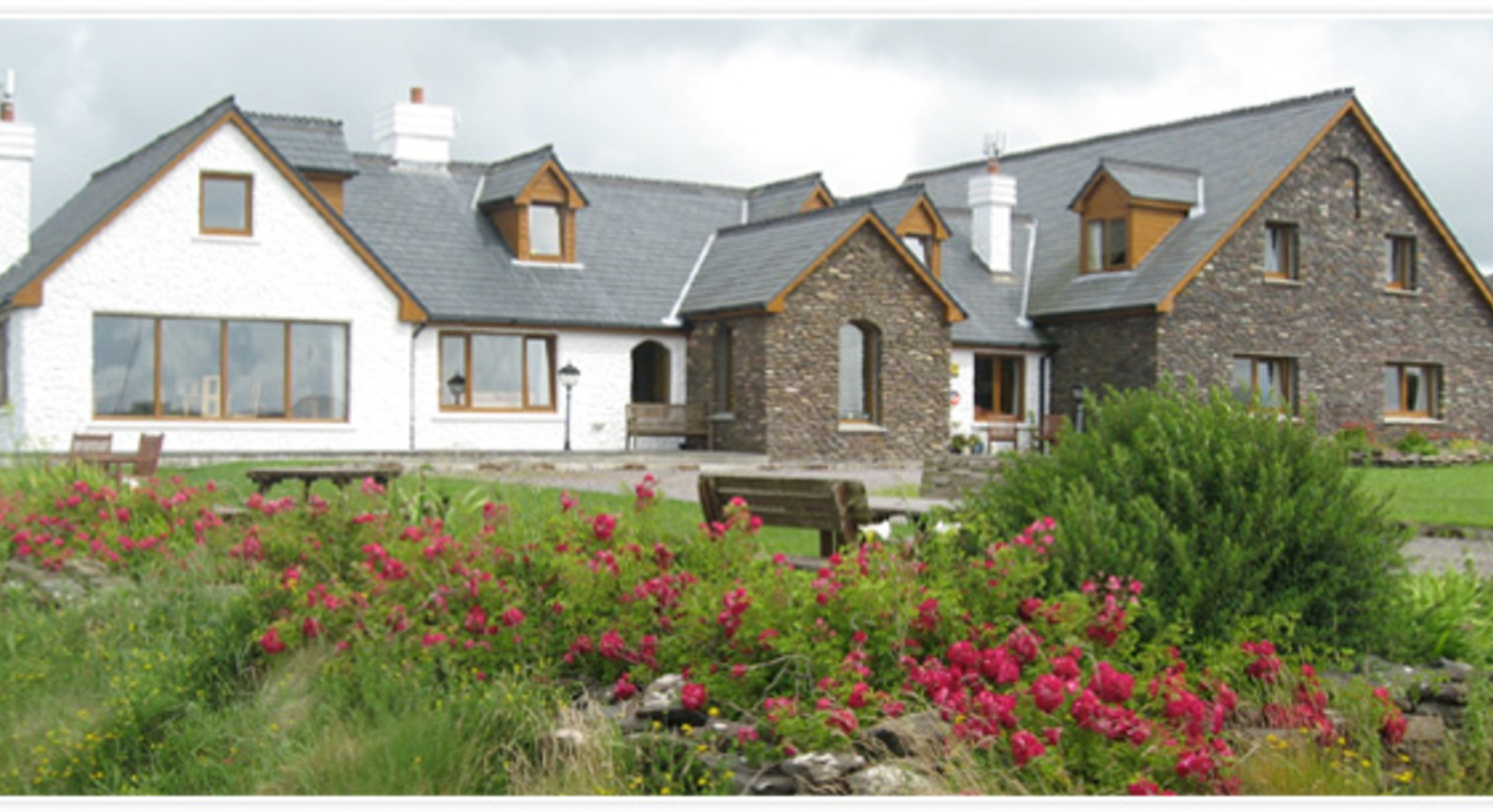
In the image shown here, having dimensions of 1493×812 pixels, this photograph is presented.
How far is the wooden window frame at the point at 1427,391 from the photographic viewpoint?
114ft

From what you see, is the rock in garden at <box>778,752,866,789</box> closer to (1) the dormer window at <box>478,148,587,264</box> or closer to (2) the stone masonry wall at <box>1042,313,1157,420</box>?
(1) the dormer window at <box>478,148,587,264</box>

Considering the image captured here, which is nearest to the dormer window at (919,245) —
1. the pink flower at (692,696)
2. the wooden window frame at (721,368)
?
the wooden window frame at (721,368)

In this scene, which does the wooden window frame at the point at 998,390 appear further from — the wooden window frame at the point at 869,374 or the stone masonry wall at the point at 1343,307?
the wooden window frame at the point at 869,374

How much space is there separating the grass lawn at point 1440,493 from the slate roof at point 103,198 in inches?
718

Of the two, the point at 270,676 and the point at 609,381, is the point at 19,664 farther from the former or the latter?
the point at 609,381

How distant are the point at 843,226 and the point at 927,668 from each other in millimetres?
23239

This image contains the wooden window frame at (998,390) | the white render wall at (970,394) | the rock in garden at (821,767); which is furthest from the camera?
the wooden window frame at (998,390)

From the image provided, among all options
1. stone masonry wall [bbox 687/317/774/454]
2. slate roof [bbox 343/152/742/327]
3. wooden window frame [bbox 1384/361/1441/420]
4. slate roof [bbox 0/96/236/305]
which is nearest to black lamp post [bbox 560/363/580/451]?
slate roof [bbox 343/152/742/327]

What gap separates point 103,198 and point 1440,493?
841 inches

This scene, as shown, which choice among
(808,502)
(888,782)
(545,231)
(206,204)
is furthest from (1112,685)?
(545,231)

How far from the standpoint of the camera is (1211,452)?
800 cm

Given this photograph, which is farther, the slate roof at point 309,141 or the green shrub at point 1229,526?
the slate roof at point 309,141

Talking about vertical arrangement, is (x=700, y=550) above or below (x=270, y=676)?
above
